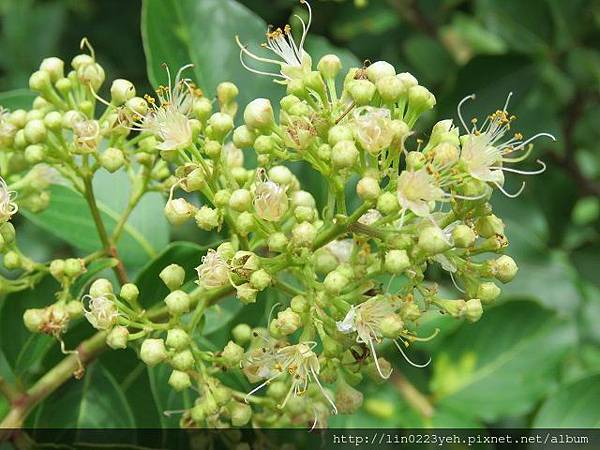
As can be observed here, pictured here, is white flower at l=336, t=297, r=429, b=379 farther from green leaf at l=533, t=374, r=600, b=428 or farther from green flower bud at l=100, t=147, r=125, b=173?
green leaf at l=533, t=374, r=600, b=428

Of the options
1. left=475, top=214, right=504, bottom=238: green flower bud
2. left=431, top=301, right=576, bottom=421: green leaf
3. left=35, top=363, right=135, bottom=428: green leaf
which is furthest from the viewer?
left=431, top=301, right=576, bottom=421: green leaf

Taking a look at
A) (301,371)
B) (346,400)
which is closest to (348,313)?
(301,371)

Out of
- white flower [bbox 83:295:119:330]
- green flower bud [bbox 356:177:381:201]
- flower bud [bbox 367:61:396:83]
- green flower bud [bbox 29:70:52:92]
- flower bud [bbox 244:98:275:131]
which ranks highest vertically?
flower bud [bbox 367:61:396:83]

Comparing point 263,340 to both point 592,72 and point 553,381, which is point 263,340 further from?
point 592,72

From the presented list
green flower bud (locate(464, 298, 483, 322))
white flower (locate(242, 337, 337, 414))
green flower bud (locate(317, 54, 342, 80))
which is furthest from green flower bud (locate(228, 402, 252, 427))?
green flower bud (locate(317, 54, 342, 80))

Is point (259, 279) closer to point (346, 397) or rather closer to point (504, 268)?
point (346, 397)

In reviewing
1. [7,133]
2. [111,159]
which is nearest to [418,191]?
[111,159]
